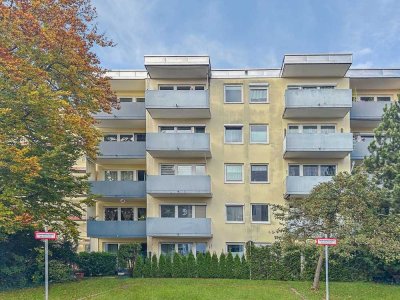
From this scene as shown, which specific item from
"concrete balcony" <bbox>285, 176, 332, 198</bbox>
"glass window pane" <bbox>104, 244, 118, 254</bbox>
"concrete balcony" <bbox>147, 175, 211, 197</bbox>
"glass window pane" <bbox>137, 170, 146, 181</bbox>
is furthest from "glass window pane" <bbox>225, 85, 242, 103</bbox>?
"glass window pane" <bbox>104, 244, 118, 254</bbox>

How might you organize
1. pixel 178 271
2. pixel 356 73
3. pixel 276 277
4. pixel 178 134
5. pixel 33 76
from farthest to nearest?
pixel 356 73
pixel 178 134
pixel 178 271
pixel 276 277
pixel 33 76

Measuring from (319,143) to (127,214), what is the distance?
14071 millimetres

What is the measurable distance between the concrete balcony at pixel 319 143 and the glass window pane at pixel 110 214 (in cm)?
1272

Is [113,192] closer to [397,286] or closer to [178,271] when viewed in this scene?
[178,271]

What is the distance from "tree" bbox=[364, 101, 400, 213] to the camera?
18.4 metres

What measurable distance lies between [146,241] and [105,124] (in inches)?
341

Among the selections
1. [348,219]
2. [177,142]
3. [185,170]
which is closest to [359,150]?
[348,219]

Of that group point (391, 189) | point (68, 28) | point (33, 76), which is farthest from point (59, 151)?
point (391, 189)

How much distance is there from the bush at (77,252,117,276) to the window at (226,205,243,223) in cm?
768

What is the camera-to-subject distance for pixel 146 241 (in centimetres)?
2731

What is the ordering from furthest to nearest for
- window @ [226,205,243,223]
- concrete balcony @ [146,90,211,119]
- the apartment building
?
1. window @ [226,205,243,223]
2. concrete balcony @ [146,90,211,119]
3. the apartment building

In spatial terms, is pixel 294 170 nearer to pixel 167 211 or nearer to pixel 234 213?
pixel 234 213

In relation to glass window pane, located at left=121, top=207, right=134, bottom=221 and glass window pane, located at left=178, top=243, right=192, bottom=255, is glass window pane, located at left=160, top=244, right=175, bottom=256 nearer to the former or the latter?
glass window pane, located at left=178, top=243, right=192, bottom=255

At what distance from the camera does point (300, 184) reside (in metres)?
25.0
